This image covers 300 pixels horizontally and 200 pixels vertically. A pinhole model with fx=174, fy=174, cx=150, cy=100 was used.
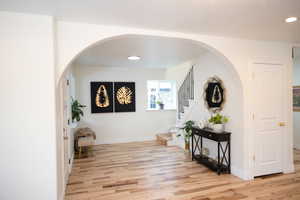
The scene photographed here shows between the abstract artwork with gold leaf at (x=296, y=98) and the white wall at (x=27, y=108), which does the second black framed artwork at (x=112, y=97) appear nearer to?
the white wall at (x=27, y=108)

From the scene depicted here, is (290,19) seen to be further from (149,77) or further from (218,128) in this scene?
(149,77)

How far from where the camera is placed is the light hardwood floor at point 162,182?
253 centimetres

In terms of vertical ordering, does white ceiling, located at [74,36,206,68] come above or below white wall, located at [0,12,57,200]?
above

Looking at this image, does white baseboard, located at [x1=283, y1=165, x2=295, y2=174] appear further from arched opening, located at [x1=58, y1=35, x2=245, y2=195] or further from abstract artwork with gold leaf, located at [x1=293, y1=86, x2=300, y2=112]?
abstract artwork with gold leaf, located at [x1=293, y1=86, x2=300, y2=112]

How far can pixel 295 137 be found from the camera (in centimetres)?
480

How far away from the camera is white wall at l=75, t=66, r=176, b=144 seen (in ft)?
17.4

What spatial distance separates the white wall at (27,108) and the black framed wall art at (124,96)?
3599mm

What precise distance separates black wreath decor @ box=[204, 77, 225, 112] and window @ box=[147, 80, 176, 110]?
8.31 feet

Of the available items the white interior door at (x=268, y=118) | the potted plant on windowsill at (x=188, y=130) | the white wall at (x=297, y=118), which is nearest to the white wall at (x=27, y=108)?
the potted plant on windowsill at (x=188, y=130)

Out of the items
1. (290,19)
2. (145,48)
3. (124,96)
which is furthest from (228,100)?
(124,96)

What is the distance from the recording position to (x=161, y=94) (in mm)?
6250

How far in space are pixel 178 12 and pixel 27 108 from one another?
196 cm

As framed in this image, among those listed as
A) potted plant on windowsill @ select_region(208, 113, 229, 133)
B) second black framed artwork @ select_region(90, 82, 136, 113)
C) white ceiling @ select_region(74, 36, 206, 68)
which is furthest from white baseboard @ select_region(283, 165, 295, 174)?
second black framed artwork @ select_region(90, 82, 136, 113)

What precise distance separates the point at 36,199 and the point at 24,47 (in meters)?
1.67
